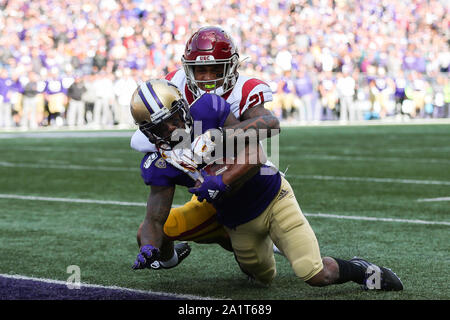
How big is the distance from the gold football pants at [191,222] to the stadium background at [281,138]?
246 mm

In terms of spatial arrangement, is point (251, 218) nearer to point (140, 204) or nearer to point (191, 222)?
point (191, 222)

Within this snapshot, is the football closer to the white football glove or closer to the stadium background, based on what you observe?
the white football glove

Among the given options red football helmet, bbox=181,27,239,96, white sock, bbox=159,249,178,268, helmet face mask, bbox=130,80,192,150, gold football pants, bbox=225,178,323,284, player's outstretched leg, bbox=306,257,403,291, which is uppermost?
red football helmet, bbox=181,27,239,96

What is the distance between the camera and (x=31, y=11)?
73.4 ft

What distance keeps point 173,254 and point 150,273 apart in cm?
16

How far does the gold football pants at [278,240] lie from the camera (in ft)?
11.8

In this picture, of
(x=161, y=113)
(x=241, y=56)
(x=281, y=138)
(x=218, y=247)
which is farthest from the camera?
(x=241, y=56)

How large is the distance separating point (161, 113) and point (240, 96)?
44 cm

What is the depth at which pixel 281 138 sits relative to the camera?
1497 centimetres

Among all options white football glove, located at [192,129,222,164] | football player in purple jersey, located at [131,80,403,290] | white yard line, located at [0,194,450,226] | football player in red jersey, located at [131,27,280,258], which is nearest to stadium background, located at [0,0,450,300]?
white yard line, located at [0,194,450,226]

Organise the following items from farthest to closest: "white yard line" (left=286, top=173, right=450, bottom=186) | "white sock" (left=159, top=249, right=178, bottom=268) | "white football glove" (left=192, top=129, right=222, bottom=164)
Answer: "white yard line" (left=286, top=173, right=450, bottom=186)
"white sock" (left=159, top=249, right=178, bottom=268)
"white football glove" (left=192, top=129, right=222, bottom=164)

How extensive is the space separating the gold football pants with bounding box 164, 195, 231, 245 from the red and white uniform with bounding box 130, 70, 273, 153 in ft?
1.20

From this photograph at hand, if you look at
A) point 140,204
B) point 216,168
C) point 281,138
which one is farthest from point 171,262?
point 281,138

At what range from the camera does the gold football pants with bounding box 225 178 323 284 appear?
361 cm
